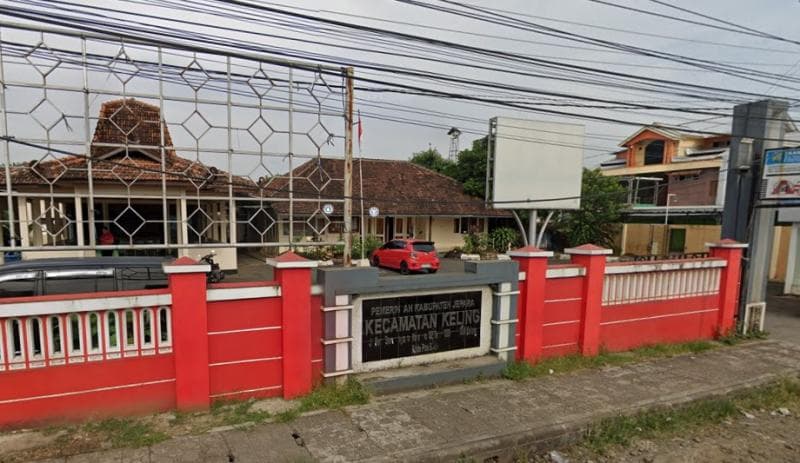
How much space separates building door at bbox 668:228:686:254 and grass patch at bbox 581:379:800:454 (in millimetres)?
17015

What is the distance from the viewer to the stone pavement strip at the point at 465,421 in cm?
396

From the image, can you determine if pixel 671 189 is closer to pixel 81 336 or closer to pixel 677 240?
pixel 677 240

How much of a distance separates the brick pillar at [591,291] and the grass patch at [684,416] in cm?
155

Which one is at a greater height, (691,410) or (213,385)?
(213,385)

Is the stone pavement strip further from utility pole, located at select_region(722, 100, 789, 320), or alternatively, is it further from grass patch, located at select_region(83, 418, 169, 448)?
utility pole, located at select_region(722, 100, 789, 320)

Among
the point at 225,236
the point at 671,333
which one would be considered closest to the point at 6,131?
the point at 671,333

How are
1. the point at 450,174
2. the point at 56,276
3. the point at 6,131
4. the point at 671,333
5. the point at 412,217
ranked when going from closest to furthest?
1. the point at 6,131
2. the point at 56,276
3. the point at 671,333
4. the point at 412,217
5. the point at 450,174

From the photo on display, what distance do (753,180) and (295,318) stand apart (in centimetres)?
924

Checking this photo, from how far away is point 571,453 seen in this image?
Answer: 455 centimetres

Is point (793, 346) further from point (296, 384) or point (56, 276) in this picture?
point (56, 276)

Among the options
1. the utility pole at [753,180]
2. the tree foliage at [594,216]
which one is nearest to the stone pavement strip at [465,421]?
the utility pole at [753,180]

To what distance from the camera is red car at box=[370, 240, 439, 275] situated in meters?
15.3

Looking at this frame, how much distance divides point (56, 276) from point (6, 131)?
256cm

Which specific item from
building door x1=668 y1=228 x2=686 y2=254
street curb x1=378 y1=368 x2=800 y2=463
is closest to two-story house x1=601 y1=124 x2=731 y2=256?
building door x1=668 y1=228 x2=686 y2=254
